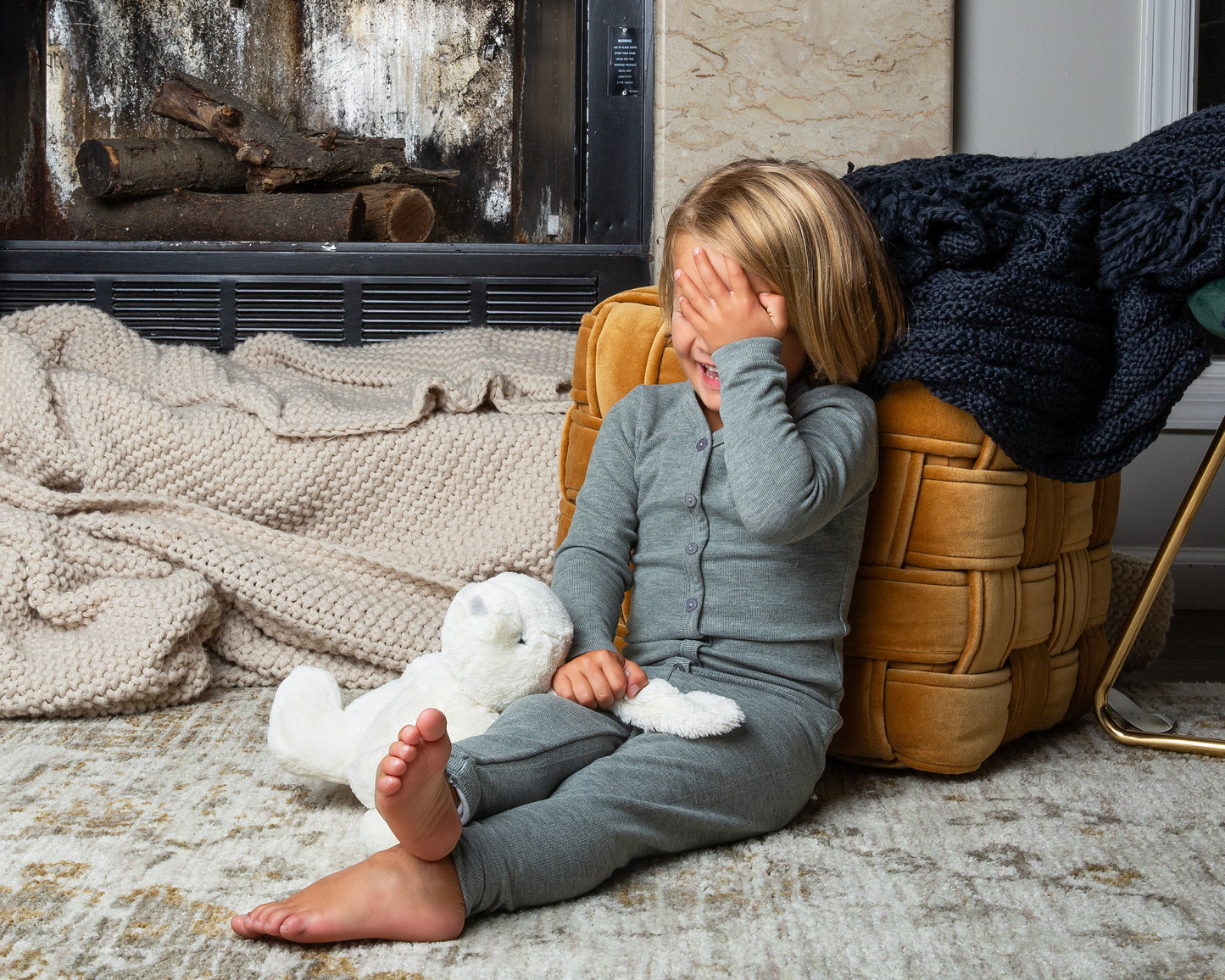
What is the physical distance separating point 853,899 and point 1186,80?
1577 mm

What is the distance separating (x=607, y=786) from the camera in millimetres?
742

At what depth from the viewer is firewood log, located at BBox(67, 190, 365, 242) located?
179 cm

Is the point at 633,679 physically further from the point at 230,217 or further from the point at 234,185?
the point at 234,185

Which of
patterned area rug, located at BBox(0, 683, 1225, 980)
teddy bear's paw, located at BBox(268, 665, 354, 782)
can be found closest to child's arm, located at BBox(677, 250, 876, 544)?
patterned area rug, located at BBox(0, 683, 1225, 980)

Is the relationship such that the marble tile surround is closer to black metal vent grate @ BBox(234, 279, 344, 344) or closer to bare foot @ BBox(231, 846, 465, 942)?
black metal vent grate @ BBox(234, 279, 344, 344)

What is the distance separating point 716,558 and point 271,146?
4.32 ft

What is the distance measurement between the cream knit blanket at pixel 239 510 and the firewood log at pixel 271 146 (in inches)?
21.1

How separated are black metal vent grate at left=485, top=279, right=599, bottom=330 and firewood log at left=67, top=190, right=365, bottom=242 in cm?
27

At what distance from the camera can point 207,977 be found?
2.03ft

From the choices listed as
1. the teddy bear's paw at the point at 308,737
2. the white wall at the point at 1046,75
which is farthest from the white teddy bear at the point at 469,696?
the white wall at the point at 1046,75

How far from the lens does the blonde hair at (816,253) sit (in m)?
0.87

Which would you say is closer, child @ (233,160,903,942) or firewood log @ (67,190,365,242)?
child @ (233,160,903,942)

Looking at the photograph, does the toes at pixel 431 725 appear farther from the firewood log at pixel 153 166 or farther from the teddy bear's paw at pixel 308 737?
the firewood log at pixel 153 166

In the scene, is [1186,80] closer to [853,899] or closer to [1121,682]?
[1121,682]
